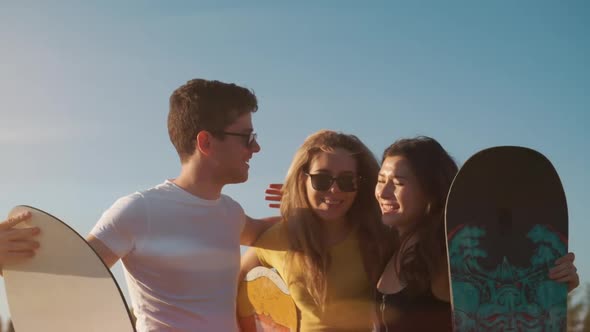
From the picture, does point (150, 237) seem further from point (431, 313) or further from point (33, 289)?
point (431, 313)

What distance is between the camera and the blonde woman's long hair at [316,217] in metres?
4.96

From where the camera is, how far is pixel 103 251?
3.98m

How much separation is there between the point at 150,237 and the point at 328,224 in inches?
59.5

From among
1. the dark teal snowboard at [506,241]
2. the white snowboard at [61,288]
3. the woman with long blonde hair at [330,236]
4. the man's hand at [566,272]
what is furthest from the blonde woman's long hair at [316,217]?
the white snowboard at [61,288]

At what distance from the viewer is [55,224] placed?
423cm

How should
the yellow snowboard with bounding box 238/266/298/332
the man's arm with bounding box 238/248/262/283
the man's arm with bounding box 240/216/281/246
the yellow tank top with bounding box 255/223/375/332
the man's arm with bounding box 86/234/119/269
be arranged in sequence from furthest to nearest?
the man's arm with bounding box 238/248/262/283
the yellow snowboard with bounding box 238/266/298/332
the man's arm with bounding box 240/216/281/246
the yellow tank top with bounding box 255/223/375/332
the man's arm with bounding box 86/234/119/269

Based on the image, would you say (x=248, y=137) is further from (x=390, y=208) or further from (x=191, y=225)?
(x=390, y=208)

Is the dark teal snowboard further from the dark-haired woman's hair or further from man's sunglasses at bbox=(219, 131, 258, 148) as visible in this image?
man's sunglasses at bbox=(219, 131, 258, 148)

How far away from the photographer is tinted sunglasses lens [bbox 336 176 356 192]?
4.96 m

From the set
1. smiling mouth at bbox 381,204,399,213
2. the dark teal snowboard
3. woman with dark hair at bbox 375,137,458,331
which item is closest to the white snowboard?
woman with dark hair at bbox 375,137,458,331

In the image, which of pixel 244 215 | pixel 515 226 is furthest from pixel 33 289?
pixel 515 226

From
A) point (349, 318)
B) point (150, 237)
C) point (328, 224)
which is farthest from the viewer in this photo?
point (328, 224)

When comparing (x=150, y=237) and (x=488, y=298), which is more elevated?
(x=150, y=237)

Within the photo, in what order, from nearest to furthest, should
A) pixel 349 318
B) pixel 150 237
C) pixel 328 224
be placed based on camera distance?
pixel 150 237, pixel 349 318, pixel 328 224
